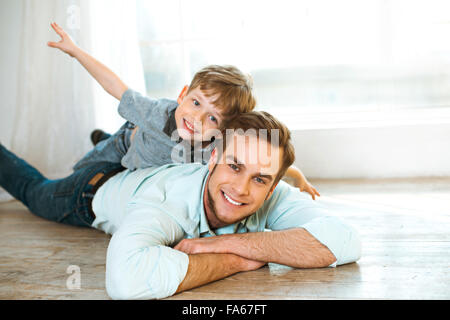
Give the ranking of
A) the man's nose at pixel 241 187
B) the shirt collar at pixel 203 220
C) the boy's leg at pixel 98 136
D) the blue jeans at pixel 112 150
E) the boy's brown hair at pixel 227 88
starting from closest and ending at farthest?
the man's nose at pixel 241 187 < the shirt collar at pixel 203 220 < the boy's brown hair at pixel 227 88 < the blue jeans at pixel 112 150 < the boy's leg at pixel 98 136

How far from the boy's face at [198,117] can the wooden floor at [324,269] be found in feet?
1.90

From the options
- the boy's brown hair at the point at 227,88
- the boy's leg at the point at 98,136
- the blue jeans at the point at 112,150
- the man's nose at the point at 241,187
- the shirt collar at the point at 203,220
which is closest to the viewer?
the man's nose at the point at 241,187

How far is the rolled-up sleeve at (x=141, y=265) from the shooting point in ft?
3.94

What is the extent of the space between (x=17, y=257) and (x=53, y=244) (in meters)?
0.18

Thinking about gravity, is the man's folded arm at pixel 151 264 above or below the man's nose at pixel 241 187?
below

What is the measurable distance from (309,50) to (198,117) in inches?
71.2

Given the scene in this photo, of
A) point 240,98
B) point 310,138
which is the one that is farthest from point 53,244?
point 310,138

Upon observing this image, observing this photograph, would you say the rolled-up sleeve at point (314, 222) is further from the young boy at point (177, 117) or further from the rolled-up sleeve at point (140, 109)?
the rolled-up sleeve at point (140, 109)

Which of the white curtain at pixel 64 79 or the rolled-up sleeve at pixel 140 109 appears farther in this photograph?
the white curtain at pixel 64 79

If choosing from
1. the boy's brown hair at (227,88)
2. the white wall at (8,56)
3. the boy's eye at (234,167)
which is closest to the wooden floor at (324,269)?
the boy's eye at (234,167)

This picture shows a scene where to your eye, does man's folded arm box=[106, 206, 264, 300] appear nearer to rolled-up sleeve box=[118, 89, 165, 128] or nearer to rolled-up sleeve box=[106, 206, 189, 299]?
rolled-up sleeve box=[106, 206, 189, 299]

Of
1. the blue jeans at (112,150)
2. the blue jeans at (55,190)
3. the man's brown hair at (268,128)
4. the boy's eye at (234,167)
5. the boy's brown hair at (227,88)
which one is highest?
the boy's brown hair at (227,88)
